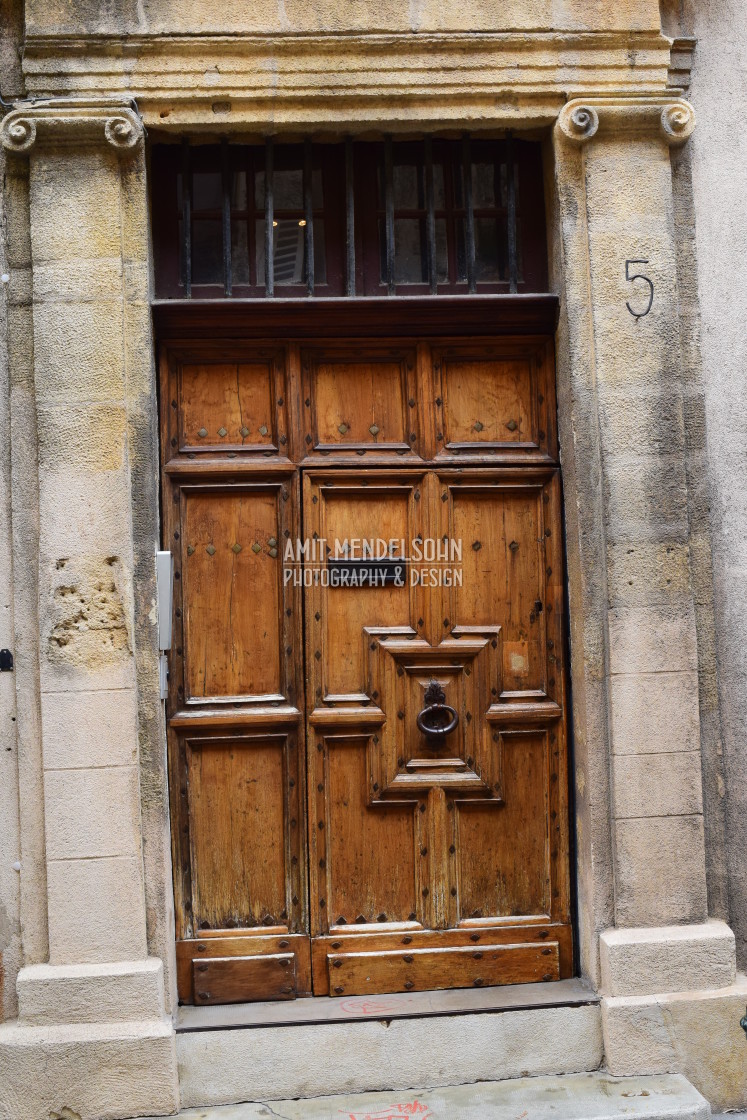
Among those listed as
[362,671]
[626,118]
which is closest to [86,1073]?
[362,671]

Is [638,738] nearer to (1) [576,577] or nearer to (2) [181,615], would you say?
(1) [576,577]

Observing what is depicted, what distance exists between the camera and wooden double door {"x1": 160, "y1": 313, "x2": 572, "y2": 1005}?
4.13m

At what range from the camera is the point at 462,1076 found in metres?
3.90

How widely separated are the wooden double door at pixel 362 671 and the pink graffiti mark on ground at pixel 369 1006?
7cm

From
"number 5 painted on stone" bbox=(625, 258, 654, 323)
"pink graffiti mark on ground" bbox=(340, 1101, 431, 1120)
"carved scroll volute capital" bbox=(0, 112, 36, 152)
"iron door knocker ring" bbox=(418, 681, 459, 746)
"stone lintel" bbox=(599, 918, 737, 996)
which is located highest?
"carved scroll volute capital" bbox=(0, 112, 36, 152)

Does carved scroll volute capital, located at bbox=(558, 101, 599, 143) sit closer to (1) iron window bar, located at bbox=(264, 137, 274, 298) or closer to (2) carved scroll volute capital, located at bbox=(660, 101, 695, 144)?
(2) carved scroll volute capital, located at bbox=(660, 101, 695, 144)

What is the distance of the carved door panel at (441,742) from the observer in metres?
4.15

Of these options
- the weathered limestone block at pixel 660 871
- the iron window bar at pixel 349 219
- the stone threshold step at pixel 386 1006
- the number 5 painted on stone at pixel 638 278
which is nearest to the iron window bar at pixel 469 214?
the iron window bar at pixel 349 219

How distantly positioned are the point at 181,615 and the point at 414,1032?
1976 mm

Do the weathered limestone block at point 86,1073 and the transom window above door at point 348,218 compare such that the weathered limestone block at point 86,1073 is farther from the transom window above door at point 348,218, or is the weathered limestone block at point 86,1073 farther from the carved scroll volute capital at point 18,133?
the carved scroll volute capital at point 18,133

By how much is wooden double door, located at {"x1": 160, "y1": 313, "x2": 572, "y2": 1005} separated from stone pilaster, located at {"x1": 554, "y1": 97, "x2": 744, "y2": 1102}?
33 cm

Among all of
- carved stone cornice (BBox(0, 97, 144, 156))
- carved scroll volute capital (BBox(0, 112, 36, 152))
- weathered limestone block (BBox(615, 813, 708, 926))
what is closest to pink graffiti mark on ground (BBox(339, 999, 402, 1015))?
weathered limestone block (BBox(615, 813, 708, 926))

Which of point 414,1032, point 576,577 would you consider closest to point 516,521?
point 576,577

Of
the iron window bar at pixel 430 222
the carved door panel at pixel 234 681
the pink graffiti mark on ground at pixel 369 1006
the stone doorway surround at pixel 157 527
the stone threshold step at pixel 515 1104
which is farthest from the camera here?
the iron window bar at pixel 430 222
